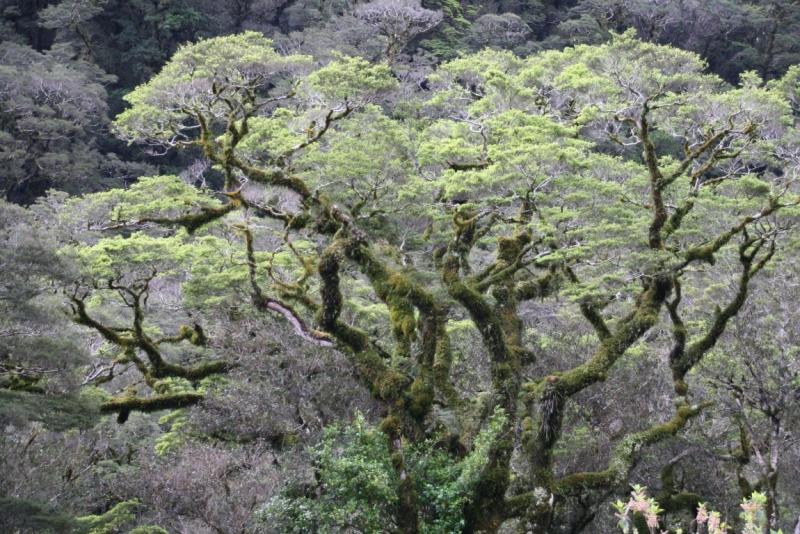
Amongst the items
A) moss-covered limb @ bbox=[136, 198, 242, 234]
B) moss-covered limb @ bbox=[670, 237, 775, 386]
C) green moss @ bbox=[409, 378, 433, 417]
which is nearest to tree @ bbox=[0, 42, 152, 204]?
moss-covered limb @ bbox=[136, 198, 242, 234]

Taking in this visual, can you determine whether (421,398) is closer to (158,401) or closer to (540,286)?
(540,286)

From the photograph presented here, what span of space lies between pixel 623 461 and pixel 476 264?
7.77 m

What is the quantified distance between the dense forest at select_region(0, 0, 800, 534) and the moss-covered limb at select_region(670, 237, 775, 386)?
0.12 ft

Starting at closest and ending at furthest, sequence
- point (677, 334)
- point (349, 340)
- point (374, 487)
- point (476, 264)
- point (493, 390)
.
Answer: point (374, 487) < point (493, 390) < point (349, 340) < point (677, 334) < point (476, 264)

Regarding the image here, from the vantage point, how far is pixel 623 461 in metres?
8.42

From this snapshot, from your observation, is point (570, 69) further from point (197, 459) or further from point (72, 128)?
point (72, 128)

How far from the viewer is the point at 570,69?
15125 mm

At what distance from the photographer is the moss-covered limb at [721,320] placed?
8.77 metres

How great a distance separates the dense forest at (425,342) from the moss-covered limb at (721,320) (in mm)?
37

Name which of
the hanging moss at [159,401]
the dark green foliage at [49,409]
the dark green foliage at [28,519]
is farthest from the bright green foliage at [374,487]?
the hanging moss at [159,401]

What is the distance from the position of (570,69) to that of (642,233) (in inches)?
243

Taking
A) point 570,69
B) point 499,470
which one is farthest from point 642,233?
point 570,69

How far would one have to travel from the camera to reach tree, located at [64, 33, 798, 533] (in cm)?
805

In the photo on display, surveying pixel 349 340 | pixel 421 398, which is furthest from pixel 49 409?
pixel 421 398
